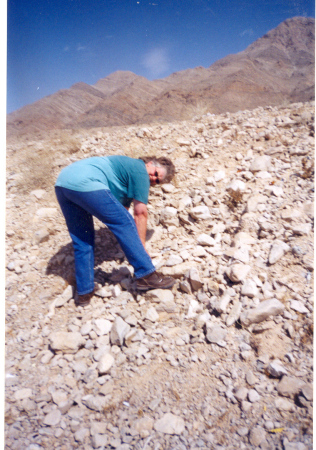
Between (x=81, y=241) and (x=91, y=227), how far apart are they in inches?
6.2

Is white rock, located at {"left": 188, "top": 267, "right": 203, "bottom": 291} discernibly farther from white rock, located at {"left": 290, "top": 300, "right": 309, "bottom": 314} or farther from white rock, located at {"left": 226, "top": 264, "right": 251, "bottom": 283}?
white rock, located at {"left": 290, "top": 300, "right": 309, "bottom": 314}

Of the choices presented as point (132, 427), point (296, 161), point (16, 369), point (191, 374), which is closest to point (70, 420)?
point (132, 427)

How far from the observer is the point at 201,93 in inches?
456

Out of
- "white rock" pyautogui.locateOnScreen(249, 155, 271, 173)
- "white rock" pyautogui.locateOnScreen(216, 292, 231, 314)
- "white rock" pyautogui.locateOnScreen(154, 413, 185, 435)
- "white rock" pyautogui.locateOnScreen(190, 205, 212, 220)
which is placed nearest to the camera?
"white rock" pyautogui.locateOnScreen(154, 413, 185, 435)

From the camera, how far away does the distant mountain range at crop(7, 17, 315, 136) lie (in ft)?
33.5

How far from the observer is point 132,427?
1.39 metres

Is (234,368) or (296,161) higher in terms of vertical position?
(296,161)

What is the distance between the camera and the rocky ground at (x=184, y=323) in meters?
1.39

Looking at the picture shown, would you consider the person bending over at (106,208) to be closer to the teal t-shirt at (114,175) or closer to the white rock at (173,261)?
the teal t-shirt at (114,175)

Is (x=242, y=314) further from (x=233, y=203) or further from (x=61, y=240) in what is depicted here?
Answer: (x=61, y=240)

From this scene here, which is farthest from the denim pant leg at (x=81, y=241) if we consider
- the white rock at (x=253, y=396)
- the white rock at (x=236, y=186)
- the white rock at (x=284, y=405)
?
the white rock at (x=236, y=186)

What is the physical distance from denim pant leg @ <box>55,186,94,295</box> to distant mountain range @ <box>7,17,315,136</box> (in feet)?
24.9

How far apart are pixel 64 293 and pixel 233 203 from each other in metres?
1.96

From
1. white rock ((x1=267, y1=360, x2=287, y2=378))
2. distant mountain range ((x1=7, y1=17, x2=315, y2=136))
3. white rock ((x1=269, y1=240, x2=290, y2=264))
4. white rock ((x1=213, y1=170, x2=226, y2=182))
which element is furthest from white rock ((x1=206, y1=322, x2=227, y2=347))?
distant mountain range ((x1=7, y1=17, x2=315, y2=136))
